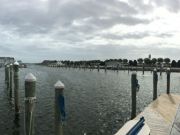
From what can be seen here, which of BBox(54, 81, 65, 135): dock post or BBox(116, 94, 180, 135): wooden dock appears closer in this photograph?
BBox(54, 81, 65, 135): dock post

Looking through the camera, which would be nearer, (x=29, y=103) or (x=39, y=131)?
(x=29, y=103)

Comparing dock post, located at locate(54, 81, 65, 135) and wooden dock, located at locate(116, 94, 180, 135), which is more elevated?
dock post, located at locate(54, 81, 65, 135)

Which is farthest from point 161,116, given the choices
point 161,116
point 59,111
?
point 59,111

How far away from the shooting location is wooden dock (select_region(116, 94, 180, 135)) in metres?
14.7

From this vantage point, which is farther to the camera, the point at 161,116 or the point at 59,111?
the point at 161,116

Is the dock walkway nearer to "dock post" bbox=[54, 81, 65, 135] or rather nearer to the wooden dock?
the wooden dock

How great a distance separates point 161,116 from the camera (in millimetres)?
17750

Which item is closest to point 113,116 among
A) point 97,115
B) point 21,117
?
point 97,115

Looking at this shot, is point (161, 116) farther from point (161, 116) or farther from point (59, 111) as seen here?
point (59, 111)

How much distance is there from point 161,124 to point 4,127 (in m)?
10.2

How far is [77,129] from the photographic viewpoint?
65.8ft

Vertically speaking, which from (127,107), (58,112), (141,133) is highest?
(58,112)

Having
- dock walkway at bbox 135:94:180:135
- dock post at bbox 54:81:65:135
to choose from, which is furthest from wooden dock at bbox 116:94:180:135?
dock post at bbox 54:81:65:135

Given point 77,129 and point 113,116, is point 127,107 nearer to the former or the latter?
point 113,116
